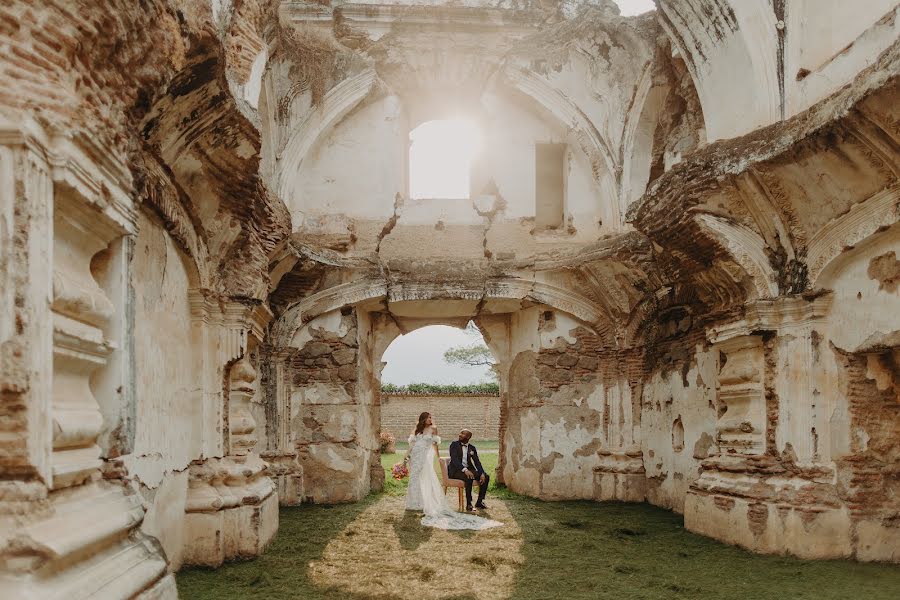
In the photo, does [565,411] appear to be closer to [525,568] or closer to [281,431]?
[281,431]

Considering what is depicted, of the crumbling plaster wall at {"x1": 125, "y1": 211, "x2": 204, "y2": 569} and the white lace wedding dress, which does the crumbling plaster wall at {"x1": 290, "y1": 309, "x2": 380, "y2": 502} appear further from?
the crumbling plaster wall at {"x1": 125, "y1": 211, "x2": 204, "y2": 569}

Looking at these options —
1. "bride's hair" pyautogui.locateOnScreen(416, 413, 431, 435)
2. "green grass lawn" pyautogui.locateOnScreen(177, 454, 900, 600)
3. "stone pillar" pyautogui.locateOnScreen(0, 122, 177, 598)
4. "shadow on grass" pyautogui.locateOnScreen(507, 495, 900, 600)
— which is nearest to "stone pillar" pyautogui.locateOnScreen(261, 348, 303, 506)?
"green grass lawn" pyautogui.locateOnScreen(177, 454, 900, 600)

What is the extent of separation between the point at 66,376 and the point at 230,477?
341 cm

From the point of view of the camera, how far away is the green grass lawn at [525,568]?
16.1 ft

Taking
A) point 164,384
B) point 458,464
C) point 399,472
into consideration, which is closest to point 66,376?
point 164,384

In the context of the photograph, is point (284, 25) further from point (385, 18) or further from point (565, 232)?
point (565, 232)

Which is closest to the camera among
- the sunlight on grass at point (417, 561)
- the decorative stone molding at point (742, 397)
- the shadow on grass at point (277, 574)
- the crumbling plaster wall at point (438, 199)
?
the shadow on grass at point (277, 574)

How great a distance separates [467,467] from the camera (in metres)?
8.96

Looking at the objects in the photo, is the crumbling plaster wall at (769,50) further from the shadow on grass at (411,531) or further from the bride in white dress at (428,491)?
the shadow on grass at (411,531)

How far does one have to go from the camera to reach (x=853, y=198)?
5.39 m

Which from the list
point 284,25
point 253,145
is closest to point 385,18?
point 284,25

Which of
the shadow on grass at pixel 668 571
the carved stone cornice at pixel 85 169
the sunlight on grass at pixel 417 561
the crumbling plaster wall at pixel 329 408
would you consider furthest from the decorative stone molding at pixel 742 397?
the carved stone cornice at pixel 85 169

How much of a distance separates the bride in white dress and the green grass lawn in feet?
0.80

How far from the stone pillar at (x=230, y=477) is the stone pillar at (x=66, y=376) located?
2515mm
